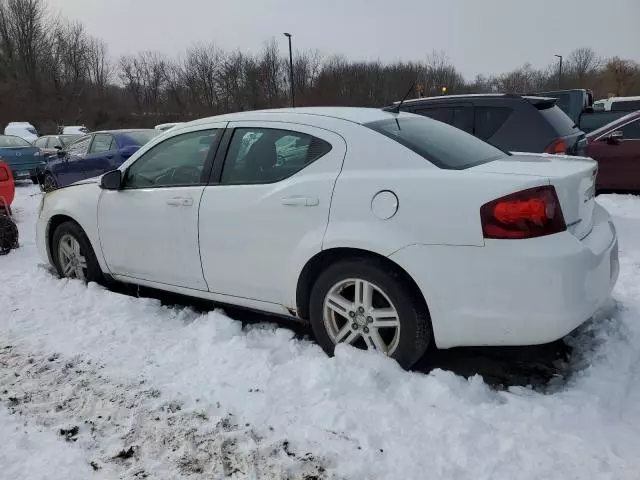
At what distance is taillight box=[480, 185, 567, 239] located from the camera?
2643mm

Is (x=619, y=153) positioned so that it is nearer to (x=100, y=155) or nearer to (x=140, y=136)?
(x=140, y=136)

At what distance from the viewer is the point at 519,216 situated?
264cm

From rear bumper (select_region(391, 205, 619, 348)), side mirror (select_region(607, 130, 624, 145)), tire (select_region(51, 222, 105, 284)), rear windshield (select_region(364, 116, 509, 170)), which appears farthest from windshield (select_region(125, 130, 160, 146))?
rear bumper (select_region(391, 205, 619, 348))

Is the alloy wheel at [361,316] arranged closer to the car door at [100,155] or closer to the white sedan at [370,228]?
the white sedan at [370,228]

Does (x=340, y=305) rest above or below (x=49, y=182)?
below

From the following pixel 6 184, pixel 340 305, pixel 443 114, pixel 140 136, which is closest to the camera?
pixel 340 305

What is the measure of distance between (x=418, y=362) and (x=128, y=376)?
1.72m

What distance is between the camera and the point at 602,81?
65625mm

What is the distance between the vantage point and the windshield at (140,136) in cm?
1138

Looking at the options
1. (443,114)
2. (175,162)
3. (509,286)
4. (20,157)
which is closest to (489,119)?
(443,114)

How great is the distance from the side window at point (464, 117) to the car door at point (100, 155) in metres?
7.17

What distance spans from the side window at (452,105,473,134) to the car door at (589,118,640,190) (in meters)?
2.97

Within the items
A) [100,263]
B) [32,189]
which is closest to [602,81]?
[32,189]

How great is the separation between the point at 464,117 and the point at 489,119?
322 mm
